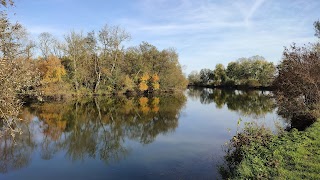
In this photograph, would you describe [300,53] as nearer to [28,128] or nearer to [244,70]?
[28,128]

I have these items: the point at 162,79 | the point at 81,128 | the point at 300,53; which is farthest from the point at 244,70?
the point at 81,128

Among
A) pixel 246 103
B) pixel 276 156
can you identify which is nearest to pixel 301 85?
pixel 276 156

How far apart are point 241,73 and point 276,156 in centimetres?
8518

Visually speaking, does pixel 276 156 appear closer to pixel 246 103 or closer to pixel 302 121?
pixel 302 121

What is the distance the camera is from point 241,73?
299 ft

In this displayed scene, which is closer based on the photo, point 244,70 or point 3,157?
point 3,157

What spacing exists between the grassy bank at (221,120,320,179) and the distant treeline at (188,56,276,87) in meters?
66.0

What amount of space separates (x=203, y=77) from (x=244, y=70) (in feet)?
75.1

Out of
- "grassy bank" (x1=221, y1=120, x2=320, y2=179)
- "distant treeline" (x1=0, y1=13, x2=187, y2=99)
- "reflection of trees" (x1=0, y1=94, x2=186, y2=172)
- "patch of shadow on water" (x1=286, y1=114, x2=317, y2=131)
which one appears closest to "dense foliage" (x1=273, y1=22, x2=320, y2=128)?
"patch of shadow on water" (x1=286, y1=114, x2=317, y2=131)

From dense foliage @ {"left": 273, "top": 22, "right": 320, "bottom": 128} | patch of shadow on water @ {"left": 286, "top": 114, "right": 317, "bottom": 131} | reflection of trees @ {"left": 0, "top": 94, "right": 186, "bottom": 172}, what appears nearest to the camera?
reflection of trees @ {"left": 0, "top": 94, "right": 186, "bottom": 172}

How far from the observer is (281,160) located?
8852 millimetres

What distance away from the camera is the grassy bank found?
785 cm

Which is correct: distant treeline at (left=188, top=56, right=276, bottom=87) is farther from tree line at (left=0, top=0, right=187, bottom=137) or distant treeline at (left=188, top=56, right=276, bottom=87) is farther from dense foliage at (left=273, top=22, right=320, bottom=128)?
dense foliage at (left=273, top=22, right=320, bottom=128)

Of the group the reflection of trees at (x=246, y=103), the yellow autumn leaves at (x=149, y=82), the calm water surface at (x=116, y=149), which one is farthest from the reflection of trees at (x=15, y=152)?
the yellow autumn leaves at (x=149, y=82)
